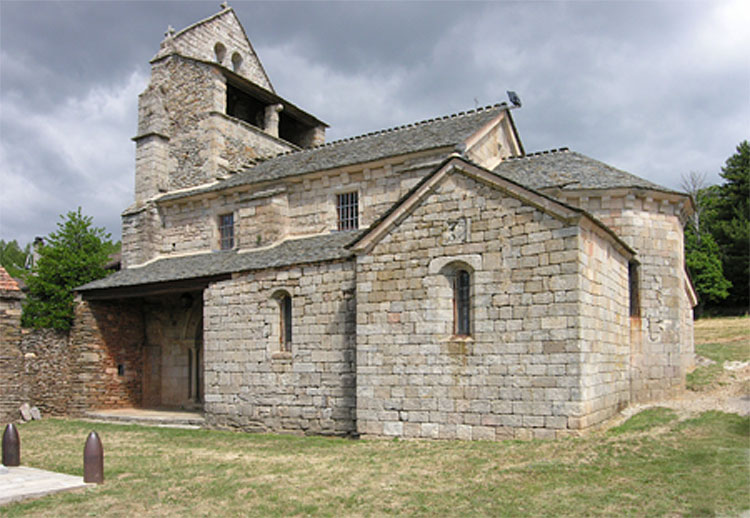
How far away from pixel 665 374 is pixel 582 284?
5.40 metres

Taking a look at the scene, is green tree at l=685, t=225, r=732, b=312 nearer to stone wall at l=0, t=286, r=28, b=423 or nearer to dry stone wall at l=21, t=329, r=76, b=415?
dry stone wall at l=21, t=329, r=76, b=415

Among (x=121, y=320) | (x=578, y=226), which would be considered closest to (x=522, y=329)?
(x=578, y=226)

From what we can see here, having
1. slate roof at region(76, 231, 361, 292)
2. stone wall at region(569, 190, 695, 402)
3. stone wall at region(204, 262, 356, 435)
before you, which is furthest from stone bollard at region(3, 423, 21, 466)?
stone wall at region(569, 190, 695, 402)

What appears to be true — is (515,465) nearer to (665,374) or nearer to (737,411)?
(737,411)

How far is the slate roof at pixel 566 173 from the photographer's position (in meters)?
14.5

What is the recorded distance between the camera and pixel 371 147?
731 inches

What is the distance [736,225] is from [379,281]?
3023 cm

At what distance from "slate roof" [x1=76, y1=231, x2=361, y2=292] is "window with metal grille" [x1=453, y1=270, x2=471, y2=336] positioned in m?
2.76

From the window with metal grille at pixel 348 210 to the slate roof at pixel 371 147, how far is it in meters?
0.94

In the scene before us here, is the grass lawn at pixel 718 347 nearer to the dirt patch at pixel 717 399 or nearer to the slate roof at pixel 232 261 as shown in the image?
the dirt patch at pixel 717 399

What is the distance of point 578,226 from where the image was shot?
10.7m

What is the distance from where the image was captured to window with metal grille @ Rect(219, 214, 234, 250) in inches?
793

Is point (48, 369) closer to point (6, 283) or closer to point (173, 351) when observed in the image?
point (6, 283)

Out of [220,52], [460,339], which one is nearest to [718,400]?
[460,339]
